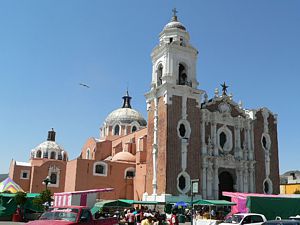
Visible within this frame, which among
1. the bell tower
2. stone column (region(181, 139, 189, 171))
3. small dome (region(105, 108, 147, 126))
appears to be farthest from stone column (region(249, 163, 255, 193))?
small dome (region(105, 108, 147, 126))

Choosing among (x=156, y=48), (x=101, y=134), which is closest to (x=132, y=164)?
(x=156, y=48)

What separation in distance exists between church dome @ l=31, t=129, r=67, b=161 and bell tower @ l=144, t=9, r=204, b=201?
30.2 metres

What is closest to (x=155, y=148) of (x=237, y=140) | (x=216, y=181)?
(x=216, y=181)

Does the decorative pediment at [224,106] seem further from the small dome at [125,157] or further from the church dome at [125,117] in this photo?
the church dome at [125,117]

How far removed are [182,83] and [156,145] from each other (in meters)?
6.83

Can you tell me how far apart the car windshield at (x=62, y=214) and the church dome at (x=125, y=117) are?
3889 cm

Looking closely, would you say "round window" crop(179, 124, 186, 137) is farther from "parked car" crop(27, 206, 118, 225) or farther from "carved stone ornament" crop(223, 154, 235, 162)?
"parked car" crop(27, 206, 118, 225)

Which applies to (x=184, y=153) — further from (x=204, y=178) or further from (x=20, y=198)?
(x=20, y=198)

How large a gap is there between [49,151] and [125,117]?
653 inches

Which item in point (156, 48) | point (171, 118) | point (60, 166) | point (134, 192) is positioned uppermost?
point (156, 48)

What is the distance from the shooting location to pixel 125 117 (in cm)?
5206

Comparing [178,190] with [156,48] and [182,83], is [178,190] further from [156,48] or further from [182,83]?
[156,48]

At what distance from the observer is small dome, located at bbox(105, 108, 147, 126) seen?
5188 centimetres

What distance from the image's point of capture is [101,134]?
54.5 m
